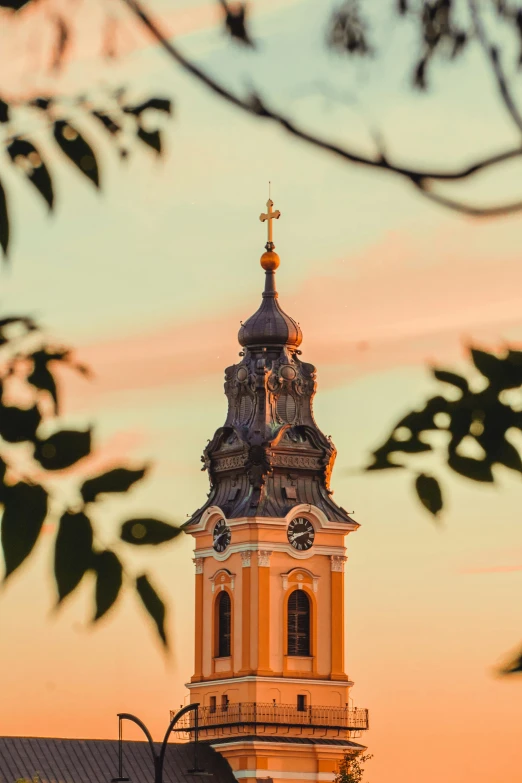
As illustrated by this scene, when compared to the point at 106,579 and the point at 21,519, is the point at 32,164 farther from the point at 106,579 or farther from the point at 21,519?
the point at 106,579

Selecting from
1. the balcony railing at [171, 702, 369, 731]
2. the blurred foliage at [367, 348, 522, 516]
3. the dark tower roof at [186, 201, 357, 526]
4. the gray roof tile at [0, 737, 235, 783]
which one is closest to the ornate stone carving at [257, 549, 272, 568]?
the dark tower roof at [186, 201, 357, 526]

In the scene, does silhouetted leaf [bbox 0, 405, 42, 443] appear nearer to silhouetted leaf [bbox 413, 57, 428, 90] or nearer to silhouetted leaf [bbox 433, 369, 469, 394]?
silhouetted leaf [bbox 433, 369, 469, 394]

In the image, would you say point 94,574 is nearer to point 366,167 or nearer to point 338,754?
point 366,167

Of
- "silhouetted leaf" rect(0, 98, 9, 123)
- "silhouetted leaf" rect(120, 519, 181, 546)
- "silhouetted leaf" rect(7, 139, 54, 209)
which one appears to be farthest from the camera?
"silhouetted leaf" rect(0, 98, 9, 123)

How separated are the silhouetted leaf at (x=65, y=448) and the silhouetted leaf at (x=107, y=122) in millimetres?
996

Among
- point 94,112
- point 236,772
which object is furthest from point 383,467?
point 236,772

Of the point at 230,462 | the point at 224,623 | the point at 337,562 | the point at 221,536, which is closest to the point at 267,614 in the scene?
the point at 224,623

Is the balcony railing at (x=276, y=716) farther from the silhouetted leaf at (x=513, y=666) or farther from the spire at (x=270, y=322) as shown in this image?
the silhouetted leaf at (x=513, y=666)

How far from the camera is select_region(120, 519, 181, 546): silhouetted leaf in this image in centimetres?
510

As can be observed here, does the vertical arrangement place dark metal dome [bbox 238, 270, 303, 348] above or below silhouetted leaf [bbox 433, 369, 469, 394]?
above

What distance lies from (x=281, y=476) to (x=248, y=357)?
4.15 meters

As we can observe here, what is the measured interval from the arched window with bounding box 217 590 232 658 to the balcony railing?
1952mm

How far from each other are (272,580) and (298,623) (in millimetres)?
1635

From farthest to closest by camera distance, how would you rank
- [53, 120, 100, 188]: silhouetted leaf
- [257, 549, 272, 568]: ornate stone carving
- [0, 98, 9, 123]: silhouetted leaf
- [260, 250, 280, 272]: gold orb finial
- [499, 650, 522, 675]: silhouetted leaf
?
[260, 250, 280, 272]: gold orb finial
[257, 549, 272, 568]: ornate stone carving
[0, 98, 9, 123]: silhouetted leaf
[53, 120, 100, 188]: silhouetted leaf
[499, 650, 522, 675]: silhouetted leaf
